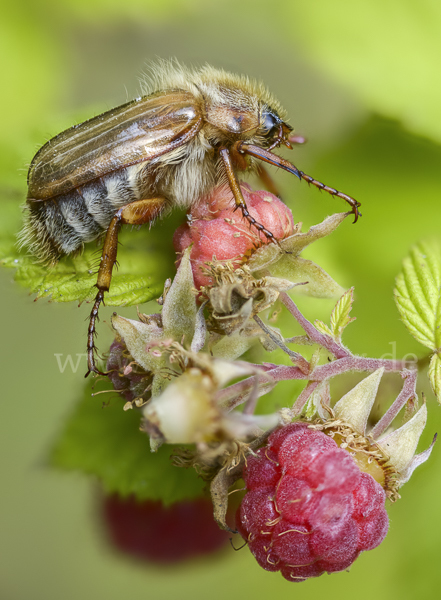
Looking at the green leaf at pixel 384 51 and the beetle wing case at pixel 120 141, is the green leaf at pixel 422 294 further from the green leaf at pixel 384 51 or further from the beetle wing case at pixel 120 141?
the beetle wing case at pixel 120 141

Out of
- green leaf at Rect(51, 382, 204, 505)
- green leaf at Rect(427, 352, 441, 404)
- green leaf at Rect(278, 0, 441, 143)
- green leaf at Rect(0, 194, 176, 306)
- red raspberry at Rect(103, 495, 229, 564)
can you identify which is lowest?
red raspberry at Rect(103, 495, 229, 564)

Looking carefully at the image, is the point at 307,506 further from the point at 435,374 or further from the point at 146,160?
the point at 146,160

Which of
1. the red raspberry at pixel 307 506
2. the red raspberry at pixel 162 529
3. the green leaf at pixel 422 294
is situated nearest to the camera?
the red raspberry at pixel 307 506

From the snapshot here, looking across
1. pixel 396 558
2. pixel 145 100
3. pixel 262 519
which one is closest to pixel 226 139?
pixel 145 100

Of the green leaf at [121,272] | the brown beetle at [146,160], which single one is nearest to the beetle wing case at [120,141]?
the brown beetle at [146,160]

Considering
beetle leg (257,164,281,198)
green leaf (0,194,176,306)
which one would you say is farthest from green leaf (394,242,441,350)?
green leaf (0,194,176,306)

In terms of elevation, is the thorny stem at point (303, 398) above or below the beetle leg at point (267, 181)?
below

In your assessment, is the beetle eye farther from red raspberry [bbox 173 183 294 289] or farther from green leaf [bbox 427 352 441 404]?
green leaf [bbox 427 352 441 404]
